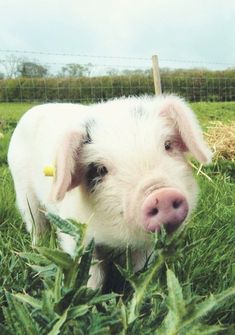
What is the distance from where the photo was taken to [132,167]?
2227mm

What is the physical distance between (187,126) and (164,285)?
2.77 ft

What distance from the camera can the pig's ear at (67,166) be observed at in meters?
2.44

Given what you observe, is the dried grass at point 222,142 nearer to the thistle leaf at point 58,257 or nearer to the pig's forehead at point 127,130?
the pig's forehead at point 127,130

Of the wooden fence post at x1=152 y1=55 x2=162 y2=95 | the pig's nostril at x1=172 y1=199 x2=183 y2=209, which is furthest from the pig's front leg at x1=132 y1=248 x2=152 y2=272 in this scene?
the wooden fence post at x1=152 y1=55 x2=162 y2=95

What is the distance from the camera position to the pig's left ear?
2572mm

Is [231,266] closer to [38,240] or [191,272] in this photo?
[191,272]

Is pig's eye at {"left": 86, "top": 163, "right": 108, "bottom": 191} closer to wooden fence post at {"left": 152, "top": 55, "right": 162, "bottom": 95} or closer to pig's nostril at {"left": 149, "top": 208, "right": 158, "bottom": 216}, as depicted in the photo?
pig's nostril at {"left": 149, "top": 208, "right": 158, "bottom": 216}

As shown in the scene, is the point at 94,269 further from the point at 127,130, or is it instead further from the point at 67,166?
the point at 127,130

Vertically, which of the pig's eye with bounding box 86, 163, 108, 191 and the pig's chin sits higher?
the pig's eye with bounding box 86, 163, 108, 191

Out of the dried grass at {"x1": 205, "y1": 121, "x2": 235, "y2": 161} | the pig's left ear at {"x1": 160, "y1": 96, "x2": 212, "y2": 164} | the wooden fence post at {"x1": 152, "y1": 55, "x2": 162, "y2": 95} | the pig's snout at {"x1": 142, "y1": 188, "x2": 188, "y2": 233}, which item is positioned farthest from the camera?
the wooden fence post at {"x1": 152, "y1": 55, "x2": 162, "y2": 95}

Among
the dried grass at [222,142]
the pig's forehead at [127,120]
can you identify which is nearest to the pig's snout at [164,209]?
the pig's forehead at [127,120]

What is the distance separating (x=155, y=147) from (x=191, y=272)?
2.19 ft

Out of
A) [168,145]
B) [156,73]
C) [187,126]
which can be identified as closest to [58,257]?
[168,145]

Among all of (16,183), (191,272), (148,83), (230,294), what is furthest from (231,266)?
(148,83)
